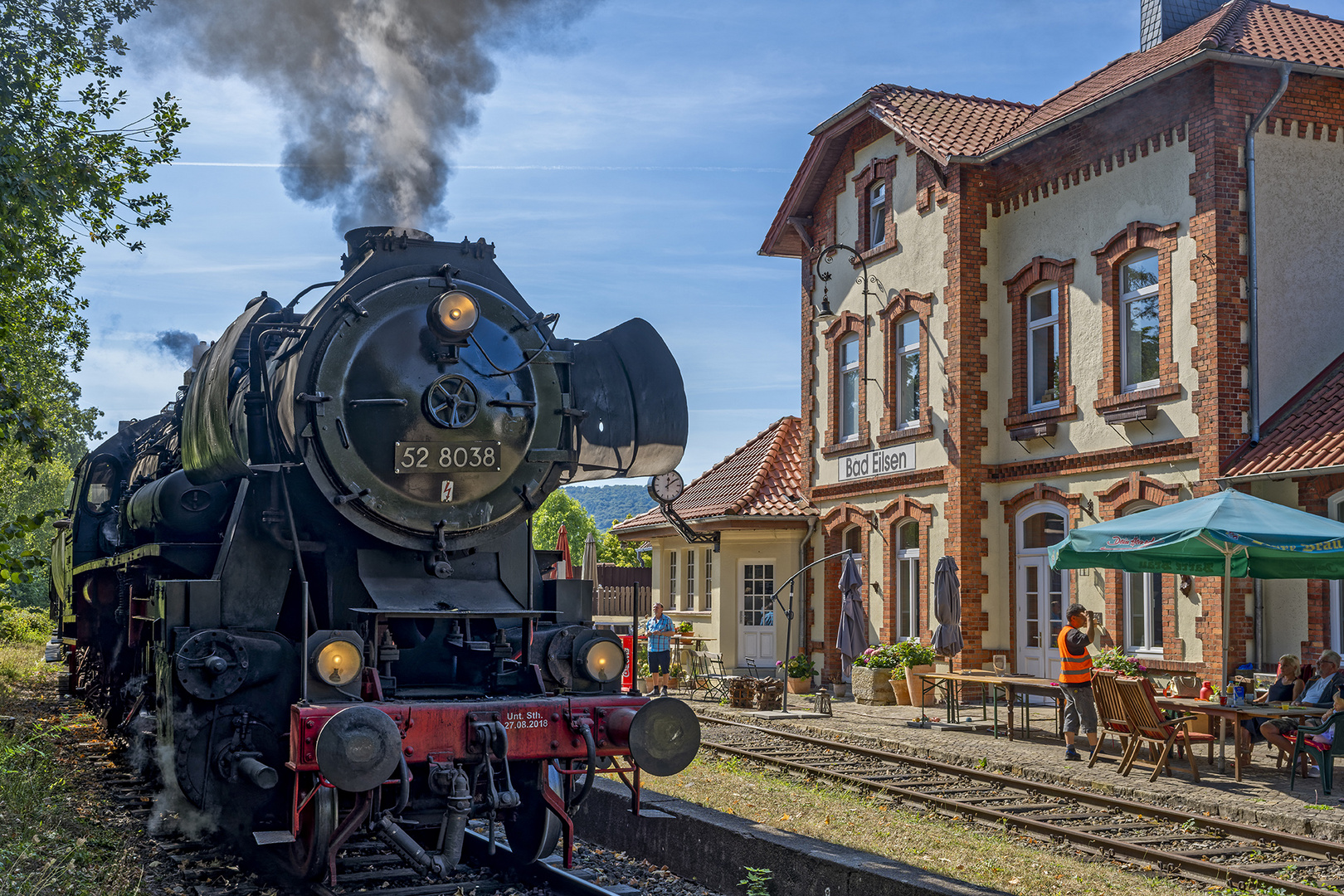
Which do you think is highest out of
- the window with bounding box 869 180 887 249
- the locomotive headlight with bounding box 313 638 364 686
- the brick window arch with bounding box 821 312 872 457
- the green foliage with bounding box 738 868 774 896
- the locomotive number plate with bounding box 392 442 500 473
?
the window with bounding box 869 180 887 249

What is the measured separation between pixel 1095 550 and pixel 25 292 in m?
11.4

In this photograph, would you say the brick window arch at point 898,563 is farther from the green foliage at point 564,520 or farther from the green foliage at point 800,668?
the green foliage at point 564,520

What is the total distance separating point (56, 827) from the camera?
291 inches

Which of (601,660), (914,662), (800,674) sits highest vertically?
(601,660)

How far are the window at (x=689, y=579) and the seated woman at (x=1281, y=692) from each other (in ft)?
46.0

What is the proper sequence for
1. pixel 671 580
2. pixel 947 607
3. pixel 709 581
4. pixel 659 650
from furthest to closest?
pixel 671 580
pixel 709 581
pixel 659 650
pixel 947 607

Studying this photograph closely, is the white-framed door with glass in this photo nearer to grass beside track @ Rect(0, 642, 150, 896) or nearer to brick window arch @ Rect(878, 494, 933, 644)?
brick window arch @ Rect(878, 494, 933, 644)

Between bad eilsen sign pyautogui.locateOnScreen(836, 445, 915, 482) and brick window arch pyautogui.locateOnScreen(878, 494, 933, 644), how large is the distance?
0.53m

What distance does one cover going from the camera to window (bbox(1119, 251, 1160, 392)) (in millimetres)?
15703

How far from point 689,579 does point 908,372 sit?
286 inches

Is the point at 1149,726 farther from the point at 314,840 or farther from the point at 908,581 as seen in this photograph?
the point at 908,581

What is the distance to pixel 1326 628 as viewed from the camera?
13.4m

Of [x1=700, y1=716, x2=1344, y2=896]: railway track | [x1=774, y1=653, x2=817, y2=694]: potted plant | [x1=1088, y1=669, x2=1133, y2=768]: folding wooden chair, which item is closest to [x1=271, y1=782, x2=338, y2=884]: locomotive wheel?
[x1=700, y1=716, x2=1344, y2=896]: railway track

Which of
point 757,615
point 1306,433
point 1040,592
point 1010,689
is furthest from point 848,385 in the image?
point 1306,433
